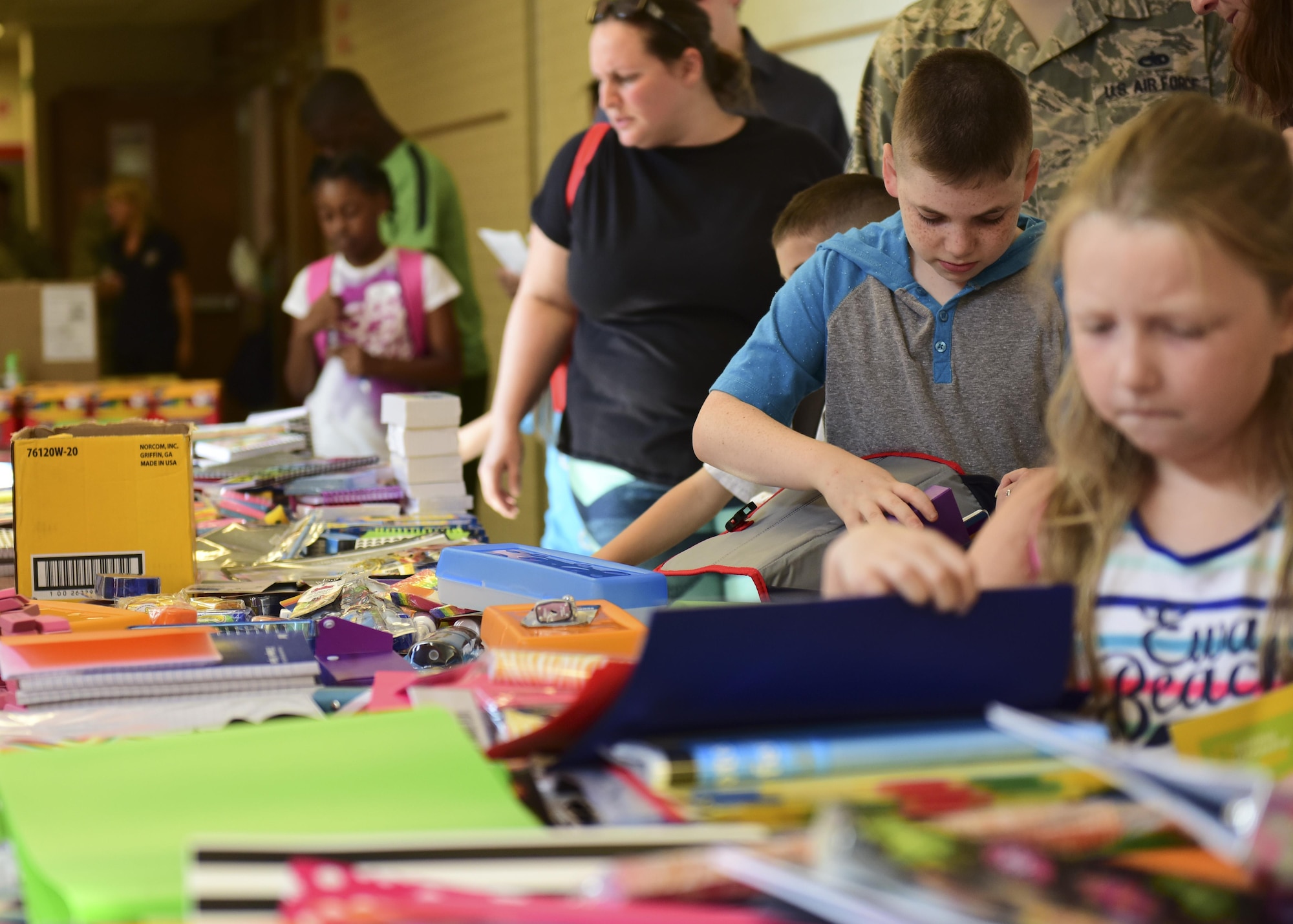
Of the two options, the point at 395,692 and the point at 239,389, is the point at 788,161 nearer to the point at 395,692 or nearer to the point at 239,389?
the point at 395,692

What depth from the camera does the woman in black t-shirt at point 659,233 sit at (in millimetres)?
2289

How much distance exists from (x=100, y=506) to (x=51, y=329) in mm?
3085

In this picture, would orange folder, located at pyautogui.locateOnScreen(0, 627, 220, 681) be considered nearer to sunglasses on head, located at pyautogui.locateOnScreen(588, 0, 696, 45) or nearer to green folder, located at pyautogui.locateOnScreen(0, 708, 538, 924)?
green folder, located at pyautogui.locateOnScreen(0, 708, 538, 924)

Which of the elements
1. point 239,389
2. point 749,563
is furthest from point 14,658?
point 239,389

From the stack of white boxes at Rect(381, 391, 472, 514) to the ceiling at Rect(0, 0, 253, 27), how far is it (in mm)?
8238

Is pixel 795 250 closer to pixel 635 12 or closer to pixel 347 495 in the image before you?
pixel 635 12

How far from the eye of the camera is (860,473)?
144cm

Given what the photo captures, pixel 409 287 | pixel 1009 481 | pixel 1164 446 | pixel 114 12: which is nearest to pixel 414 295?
pixel 409 287

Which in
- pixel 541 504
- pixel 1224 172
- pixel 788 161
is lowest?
pixel 541 504

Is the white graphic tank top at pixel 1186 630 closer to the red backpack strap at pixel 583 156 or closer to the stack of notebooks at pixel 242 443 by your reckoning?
the red backpack strap at pixel 583 156

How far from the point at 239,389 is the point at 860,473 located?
253 inches

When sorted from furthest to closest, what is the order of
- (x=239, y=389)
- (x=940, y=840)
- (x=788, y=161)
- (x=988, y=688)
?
(x=239, y=389) → (x=788, y=161) → (x=988, y=688) → (x=940, y=840)

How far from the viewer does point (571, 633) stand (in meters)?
1.14

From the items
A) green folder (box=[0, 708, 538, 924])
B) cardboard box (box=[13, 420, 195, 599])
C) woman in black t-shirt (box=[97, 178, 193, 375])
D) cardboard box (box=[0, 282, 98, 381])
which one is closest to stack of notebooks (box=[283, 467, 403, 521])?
cardboard box (box=[13, 420, 195, 599])
